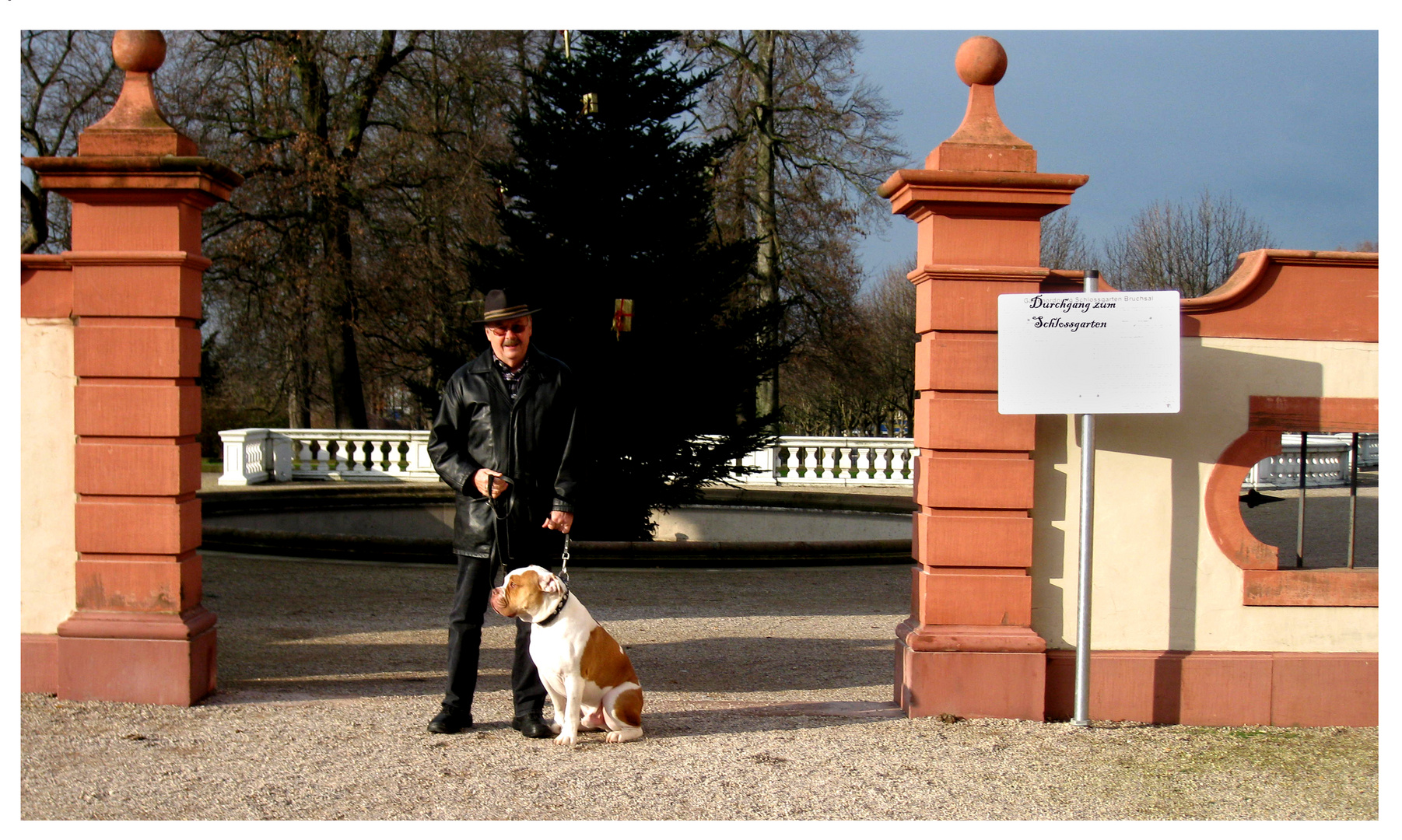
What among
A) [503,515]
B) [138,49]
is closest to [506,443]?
[503,515]

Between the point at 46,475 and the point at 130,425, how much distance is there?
0.55m

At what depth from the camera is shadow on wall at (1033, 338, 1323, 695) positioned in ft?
19.2

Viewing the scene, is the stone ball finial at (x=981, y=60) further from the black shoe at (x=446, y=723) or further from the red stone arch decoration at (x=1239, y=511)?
the black shoe at (x=446, y=723)

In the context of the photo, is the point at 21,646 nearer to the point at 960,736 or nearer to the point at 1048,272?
the point at 960,736

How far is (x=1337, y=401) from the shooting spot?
19.3 feet

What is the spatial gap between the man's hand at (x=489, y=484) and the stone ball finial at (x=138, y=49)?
272 centimetres

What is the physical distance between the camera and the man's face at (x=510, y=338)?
17.4 ft

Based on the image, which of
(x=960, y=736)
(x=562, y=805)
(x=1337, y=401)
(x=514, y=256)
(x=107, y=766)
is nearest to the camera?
(x=562, y=805)

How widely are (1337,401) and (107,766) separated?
6.16m

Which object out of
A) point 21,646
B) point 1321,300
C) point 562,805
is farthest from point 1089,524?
point 21,646

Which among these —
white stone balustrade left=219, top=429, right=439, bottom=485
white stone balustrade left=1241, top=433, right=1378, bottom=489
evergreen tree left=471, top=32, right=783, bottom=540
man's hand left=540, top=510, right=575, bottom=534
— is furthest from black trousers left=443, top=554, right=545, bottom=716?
white stone balustrade left=1241, top=433, right=1378, bottom=489

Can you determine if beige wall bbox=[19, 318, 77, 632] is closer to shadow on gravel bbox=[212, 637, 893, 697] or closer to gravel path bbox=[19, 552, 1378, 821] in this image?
gravel path bbox=[19, 552, 1378, 821]

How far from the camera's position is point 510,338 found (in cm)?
532

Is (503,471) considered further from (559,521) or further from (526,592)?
(526,592)
